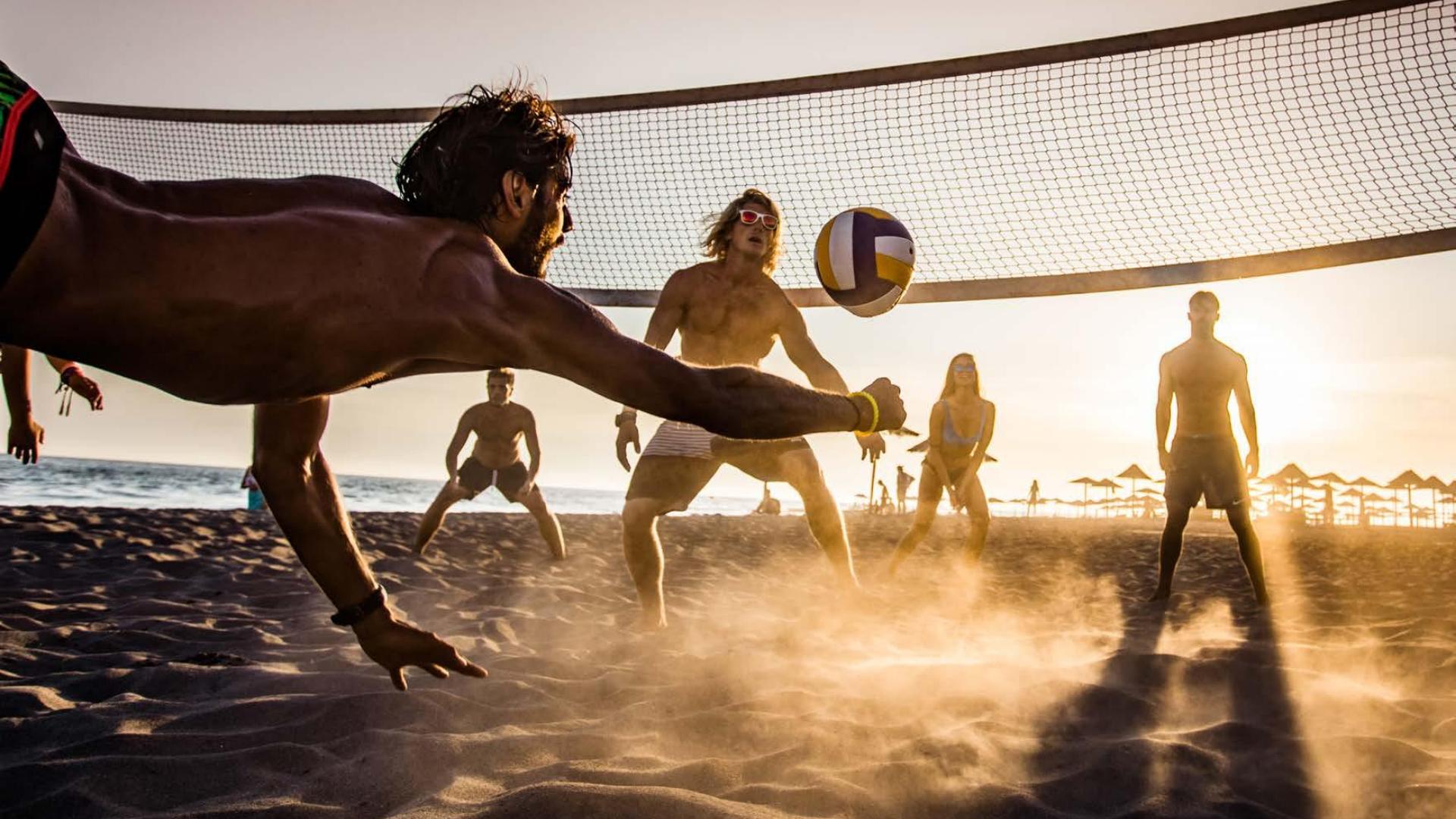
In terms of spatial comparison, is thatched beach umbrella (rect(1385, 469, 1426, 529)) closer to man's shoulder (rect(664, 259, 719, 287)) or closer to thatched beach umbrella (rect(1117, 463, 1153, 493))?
thatched beach umbrella (rect(1117, 463, 1153, 493))

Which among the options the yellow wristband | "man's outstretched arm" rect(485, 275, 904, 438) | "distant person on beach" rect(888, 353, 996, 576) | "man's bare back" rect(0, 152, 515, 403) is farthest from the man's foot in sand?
"distant person on beach" rect(888, 353, 996, 576)

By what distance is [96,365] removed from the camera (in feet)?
5.18

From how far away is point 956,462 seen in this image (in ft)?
22.1

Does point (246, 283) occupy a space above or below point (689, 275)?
below

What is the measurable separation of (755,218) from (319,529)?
2.73 metres

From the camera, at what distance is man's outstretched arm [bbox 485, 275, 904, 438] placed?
1.81 meters

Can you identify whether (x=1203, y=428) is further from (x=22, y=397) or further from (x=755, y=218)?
(x=22, y=397)

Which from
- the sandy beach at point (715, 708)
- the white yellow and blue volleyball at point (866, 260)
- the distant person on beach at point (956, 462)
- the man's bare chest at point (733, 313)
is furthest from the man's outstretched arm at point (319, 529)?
the distant person on beach at point (956, 462)

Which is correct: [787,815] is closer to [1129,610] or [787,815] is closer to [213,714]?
[213,714]

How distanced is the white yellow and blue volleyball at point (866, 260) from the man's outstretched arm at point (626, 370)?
77.0 inches

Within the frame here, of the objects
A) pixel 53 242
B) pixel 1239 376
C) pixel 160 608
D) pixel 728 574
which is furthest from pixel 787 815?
pixel 728 574

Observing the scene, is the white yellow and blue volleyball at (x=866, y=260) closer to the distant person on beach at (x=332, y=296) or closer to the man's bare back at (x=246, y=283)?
the distant person on beach at (x=332, y=296)

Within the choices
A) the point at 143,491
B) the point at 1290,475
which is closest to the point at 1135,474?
the point at 1290,475

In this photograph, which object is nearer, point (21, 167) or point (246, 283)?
point (21, 167)
